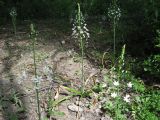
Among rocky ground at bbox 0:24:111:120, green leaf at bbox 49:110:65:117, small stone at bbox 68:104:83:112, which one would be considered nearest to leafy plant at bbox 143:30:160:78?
rocky ground at bbox 0:24:111:120

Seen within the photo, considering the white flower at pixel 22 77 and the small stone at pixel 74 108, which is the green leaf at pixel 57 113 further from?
the white flower at pixel 22 77

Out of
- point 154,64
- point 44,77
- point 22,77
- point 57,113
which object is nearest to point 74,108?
point 57,113

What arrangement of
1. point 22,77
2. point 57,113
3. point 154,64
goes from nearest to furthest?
point 57,113 < point 22,77 < point 154,64

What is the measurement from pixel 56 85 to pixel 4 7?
4.98 metres

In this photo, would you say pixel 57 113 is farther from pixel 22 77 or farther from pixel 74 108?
pixel 22 77

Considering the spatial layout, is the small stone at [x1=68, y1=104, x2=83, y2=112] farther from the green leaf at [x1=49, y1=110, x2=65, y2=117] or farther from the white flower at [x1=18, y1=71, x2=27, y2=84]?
the white flower at [x1=18, y1=71, x2=27, y2=84]

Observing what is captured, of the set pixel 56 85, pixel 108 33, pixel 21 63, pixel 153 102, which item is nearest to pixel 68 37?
pixel 108 33

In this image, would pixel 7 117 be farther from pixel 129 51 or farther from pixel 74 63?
pixel 129 51

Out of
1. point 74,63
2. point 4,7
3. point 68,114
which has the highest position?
point 4,7

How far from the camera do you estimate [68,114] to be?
5.23 meters

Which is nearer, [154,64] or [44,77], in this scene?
[44,77]

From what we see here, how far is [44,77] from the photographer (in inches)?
235

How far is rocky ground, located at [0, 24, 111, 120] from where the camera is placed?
523 cm

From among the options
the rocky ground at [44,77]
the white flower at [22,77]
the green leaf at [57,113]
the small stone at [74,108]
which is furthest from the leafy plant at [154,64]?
the white flower at [22,77]
